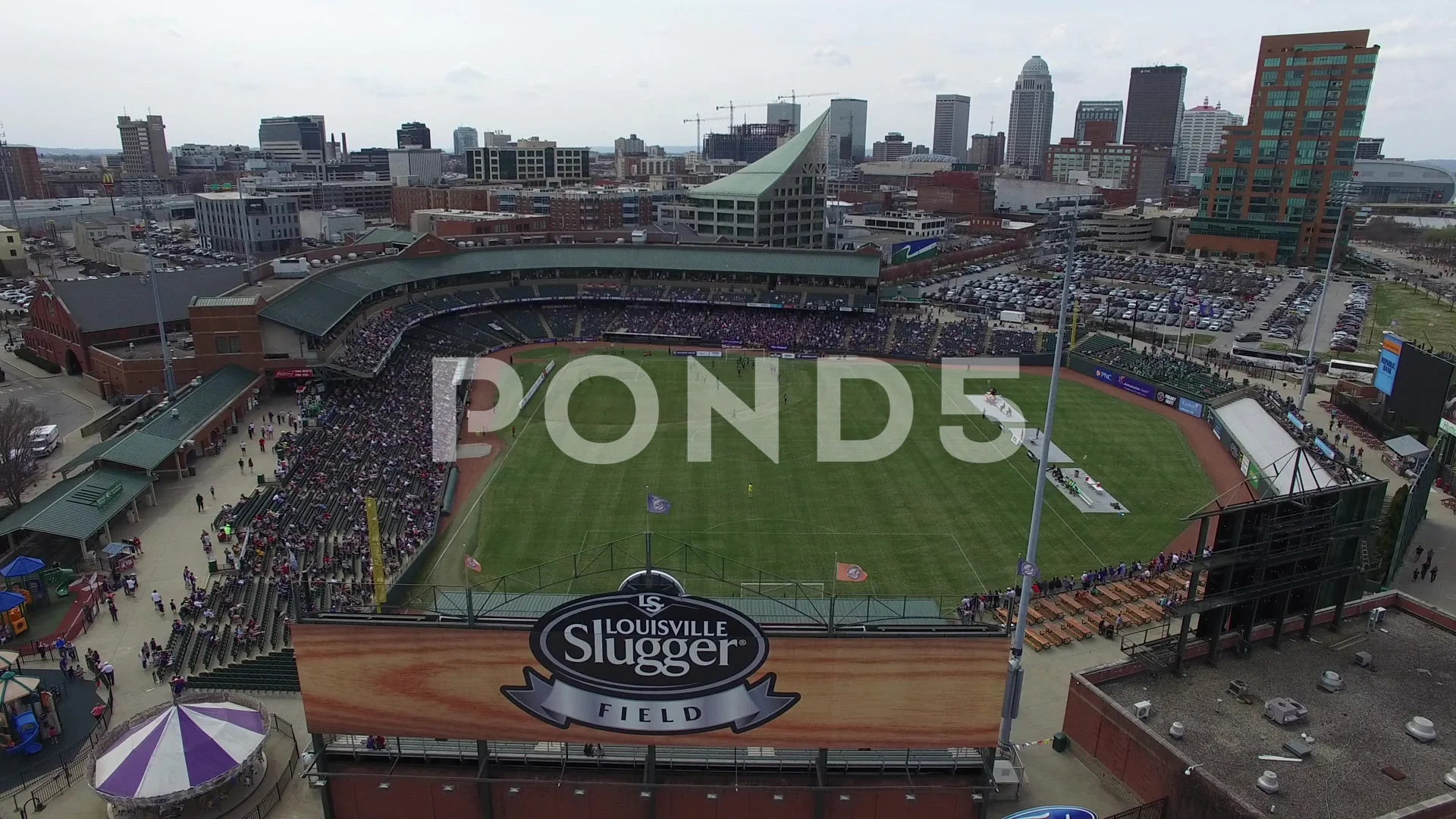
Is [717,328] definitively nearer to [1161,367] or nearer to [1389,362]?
[1161,367]

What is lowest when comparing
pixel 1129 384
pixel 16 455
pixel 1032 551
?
pixel 1129 384

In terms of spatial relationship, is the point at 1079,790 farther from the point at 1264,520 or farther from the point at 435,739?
the point at 435,739

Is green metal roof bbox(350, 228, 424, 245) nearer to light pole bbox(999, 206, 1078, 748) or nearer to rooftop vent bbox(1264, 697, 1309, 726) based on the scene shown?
light pole bbox(999, 206, 1078, 748)

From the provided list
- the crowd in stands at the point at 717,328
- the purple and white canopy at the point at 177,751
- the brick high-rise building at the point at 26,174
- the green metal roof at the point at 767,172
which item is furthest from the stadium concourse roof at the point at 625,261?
the brick high-rise building at the point at 26,174

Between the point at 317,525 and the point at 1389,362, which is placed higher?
the point at 1389,362

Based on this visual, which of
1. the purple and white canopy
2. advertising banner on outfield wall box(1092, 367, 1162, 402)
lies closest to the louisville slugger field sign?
the purple and white canopy

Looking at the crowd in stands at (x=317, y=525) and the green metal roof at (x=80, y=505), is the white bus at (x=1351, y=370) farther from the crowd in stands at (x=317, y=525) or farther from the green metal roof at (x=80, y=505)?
the green metal roof at (x=80, y=505)

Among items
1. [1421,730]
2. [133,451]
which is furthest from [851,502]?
[133,451]
